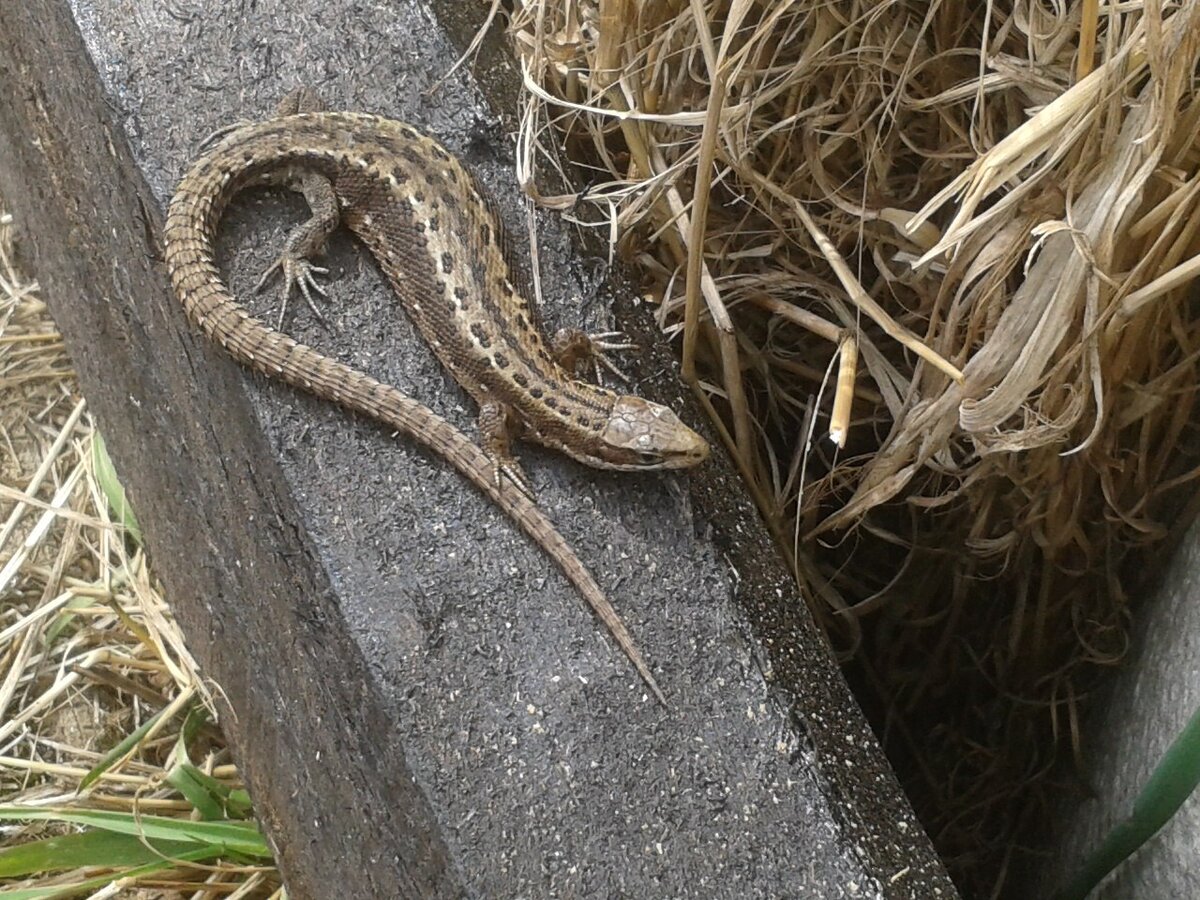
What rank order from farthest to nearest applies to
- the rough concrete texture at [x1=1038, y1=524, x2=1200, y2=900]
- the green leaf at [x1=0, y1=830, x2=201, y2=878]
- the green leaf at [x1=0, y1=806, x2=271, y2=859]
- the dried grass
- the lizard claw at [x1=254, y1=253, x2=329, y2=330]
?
1. the dried grass
2. the green leaf at [x1=0, y1=806, x2=271, y2=859]
3. the green leaf at [x1=0, y1=830, x2=201, y2=878]
4. the lizard claw at [x1=254, y1=253, x2=329, y2=330]
5. the rough concrete texture at [x1=1038, y1=524, x2=1200, y2=900]

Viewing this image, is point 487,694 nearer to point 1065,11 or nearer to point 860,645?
point 860,645

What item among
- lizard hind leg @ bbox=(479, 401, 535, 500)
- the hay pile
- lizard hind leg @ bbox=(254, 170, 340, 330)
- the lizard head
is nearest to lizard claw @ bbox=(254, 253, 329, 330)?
lizard hind leg @ bbox=(254, 170, 340, 330)

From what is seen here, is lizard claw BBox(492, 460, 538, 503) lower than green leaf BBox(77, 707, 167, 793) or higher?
higher

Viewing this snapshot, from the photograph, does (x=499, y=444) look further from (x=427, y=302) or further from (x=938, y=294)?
(x=938, y=294)

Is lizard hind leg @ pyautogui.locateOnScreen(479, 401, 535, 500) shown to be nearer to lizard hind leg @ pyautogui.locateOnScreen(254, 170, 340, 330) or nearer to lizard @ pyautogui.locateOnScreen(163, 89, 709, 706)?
lizard @ pyautogui.locateOnScreen(163, 89, 709, 706)

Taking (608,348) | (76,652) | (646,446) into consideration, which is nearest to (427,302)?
(608,348)

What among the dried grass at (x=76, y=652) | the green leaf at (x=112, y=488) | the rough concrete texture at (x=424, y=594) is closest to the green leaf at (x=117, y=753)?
the dried grass at (x=76, y=652)
